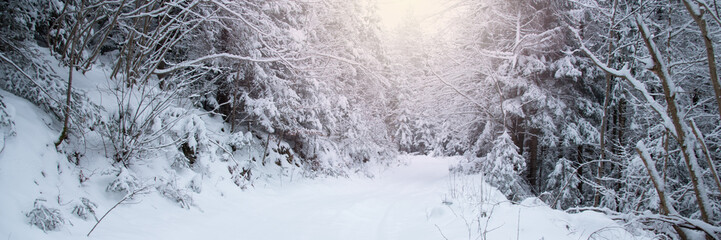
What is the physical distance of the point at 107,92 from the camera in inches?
192

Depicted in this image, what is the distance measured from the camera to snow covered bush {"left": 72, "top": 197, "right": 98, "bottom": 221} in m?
3.24

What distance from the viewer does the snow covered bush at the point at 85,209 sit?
10.6 feet

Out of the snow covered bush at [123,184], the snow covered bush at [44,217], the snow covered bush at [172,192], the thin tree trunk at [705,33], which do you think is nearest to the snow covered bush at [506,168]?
the snow covered bush at [172,192]

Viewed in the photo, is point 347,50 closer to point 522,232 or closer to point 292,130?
point 292,130

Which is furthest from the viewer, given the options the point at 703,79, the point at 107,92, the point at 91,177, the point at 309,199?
the point at 309,199

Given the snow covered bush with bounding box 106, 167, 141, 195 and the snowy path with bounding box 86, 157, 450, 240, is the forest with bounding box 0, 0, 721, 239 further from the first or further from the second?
the snowy path with bounding box 86, 157, 450, 240

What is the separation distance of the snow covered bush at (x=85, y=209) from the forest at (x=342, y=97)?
0.07ft

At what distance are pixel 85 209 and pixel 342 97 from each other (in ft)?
25.8

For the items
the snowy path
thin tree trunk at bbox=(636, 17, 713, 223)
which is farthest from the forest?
the snowy path

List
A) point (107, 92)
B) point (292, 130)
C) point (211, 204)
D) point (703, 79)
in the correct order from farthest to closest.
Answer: point (292, 130) → point (703, 79) → point (211, 204) → point (107, 92)

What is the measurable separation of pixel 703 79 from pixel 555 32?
3.42m

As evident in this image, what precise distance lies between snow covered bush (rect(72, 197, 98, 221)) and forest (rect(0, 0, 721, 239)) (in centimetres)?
2

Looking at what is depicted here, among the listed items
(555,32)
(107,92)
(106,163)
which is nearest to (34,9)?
(107,92)

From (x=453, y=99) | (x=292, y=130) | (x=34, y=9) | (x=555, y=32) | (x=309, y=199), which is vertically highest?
(x=555, y=32)
